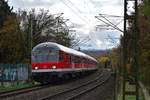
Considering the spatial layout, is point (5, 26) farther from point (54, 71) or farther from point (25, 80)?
point (54, 71)

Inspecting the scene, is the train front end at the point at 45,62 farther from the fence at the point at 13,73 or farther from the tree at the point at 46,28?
the tree at the point at 46,28

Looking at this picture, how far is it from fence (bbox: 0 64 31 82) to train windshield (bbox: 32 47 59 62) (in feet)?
13.1

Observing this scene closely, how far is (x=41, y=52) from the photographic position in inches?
1753

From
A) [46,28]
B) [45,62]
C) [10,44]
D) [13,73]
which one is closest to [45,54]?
[45,62]

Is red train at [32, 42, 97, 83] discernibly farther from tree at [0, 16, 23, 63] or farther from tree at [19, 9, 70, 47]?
tree at [19, 9, 70, 47]

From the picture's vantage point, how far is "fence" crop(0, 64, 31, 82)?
157ft

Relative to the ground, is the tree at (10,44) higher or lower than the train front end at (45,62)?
higher

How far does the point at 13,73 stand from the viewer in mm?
48906

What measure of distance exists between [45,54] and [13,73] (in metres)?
5.74

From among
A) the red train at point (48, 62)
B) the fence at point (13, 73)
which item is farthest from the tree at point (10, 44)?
the red train at point (48, 62)

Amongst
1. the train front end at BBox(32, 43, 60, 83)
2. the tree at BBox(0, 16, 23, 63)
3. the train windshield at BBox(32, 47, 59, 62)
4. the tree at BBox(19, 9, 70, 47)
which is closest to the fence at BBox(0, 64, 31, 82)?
the train front end at BBox(32, 43, 60, 83)

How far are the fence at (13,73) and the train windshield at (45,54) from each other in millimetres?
3979

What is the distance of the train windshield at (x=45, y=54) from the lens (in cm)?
4428

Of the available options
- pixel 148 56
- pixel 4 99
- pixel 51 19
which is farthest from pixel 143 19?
pixel 51 19
